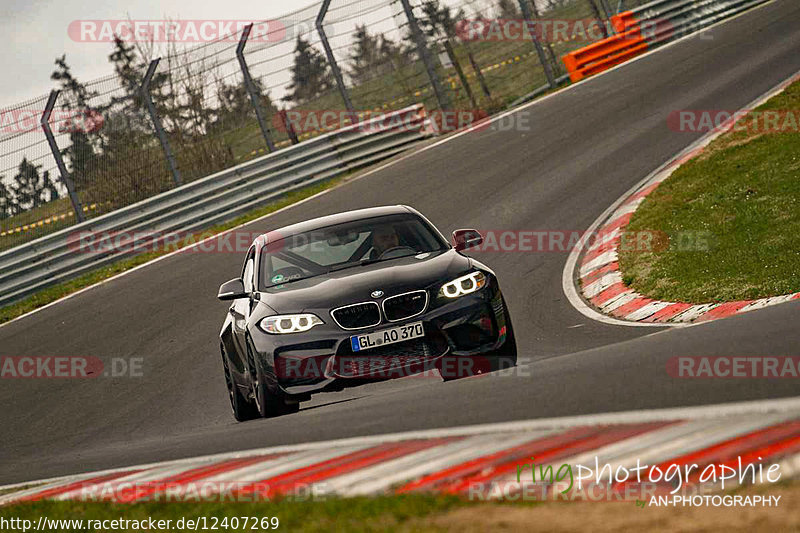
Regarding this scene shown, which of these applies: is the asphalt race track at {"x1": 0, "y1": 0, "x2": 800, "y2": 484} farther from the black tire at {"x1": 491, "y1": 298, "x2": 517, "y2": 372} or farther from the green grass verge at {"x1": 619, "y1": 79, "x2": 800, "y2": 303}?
the green grass verge at {"x1": 619, "y1": 79, "x2": 800, "y2": 303}

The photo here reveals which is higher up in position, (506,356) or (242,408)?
(242,408)

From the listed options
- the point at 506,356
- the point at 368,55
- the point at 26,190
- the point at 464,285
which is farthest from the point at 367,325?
the point at 368,55

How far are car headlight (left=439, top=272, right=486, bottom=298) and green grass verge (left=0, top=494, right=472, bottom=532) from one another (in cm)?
336

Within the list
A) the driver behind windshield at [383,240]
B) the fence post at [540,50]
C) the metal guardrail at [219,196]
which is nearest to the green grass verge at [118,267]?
the metal guardrail at [219,196]

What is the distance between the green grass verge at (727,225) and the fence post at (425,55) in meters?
8.94

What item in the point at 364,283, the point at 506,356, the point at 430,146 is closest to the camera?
the point at 364,283

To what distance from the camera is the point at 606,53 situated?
82.0 feet

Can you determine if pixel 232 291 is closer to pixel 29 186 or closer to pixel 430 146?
pixel 29 186

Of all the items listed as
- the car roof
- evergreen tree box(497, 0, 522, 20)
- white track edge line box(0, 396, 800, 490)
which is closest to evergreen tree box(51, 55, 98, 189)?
evergreen tree box(497, 0, 522, 20)

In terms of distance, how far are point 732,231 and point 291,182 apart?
37.0 ft

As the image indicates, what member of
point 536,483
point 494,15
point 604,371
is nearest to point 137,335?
point 604,371

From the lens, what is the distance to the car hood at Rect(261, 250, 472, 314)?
7.80 meters

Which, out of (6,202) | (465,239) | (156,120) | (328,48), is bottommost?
(465,239)

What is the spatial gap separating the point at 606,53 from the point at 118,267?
12909mm
